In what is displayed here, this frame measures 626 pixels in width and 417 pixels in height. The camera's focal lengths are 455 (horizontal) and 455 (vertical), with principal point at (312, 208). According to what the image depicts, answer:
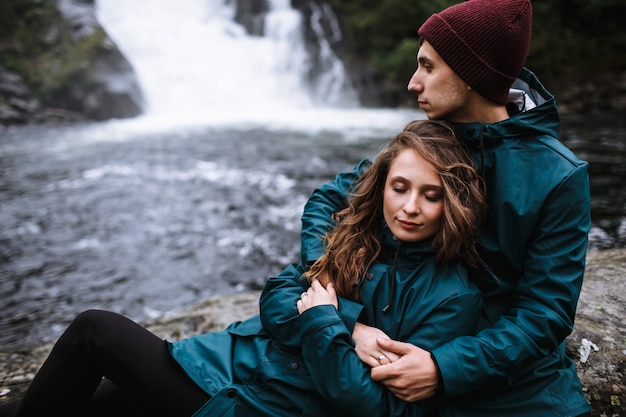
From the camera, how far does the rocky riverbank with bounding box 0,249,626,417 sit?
2.33 m

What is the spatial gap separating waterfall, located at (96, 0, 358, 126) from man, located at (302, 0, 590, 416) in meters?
17.8

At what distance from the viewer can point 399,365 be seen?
1.66 metres

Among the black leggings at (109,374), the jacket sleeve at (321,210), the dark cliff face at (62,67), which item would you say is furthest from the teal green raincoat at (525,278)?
the dark cliff face at (62,67)

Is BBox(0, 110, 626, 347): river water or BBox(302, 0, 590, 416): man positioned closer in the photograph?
BBox(302, 0, 590, 416): man

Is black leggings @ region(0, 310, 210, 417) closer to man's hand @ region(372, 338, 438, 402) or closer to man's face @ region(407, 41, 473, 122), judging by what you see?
man's hand @ region(372, 338, 438, 402)

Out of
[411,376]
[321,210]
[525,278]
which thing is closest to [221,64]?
[321,210]

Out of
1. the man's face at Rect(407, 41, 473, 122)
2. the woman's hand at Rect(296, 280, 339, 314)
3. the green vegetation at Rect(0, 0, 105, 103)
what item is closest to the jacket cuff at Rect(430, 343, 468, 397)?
the woman's hand at Rect(296, 280, 339, 314)

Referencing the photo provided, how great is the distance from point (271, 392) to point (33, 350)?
8.00ft

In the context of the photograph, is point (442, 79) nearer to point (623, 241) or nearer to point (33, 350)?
point (33, 350)

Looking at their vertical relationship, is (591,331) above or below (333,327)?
below

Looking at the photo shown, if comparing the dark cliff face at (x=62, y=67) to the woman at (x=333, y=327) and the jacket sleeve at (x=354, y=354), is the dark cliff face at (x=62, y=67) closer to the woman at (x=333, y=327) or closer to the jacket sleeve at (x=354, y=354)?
the woman at (x=333, y=327)

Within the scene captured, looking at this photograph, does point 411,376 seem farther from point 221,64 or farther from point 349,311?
point 221,64

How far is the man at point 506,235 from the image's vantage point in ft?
5.49

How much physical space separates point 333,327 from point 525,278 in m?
0.77
